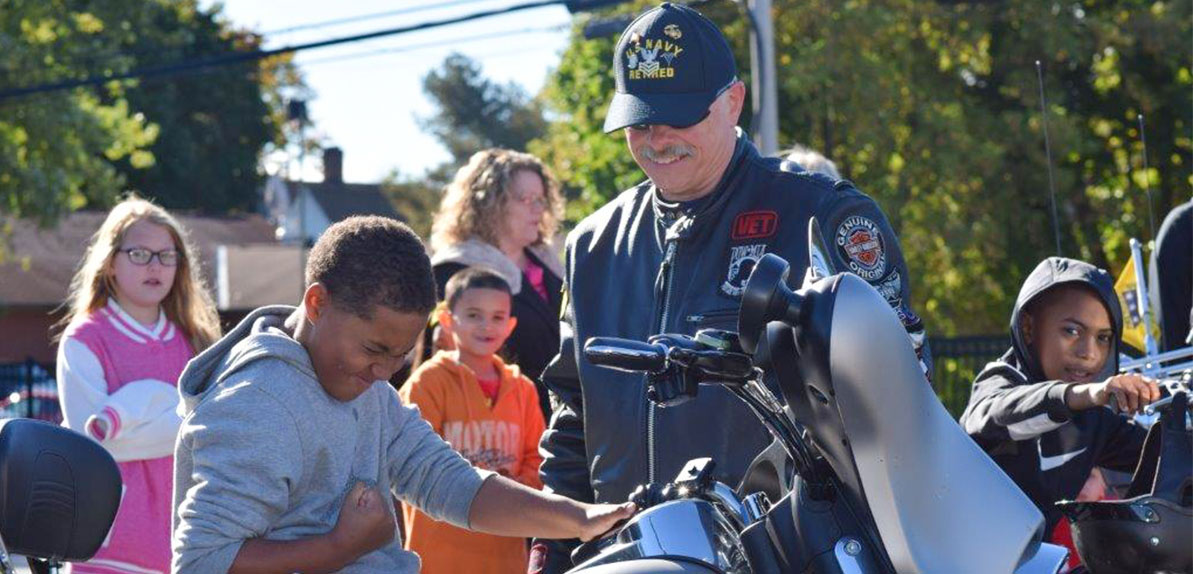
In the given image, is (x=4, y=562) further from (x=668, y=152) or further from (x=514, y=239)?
(x=514, y=239)

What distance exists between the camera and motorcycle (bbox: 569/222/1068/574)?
2016 mm

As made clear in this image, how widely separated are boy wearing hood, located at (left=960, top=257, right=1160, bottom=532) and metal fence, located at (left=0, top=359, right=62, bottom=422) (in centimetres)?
1109

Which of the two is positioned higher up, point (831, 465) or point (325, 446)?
point (831, 465)

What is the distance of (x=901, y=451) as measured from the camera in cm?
202

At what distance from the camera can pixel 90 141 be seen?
2438cm

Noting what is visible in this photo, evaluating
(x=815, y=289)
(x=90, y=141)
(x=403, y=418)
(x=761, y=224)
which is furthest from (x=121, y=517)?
(x=90, y=141)

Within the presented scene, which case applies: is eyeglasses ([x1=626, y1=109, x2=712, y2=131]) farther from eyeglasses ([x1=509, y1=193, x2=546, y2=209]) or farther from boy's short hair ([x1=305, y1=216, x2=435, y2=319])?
eyeglasses ([x1=509, y1=193, x2=546, y2=209])

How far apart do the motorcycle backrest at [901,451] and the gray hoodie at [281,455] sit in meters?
1.27

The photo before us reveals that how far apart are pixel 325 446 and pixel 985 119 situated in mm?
20254

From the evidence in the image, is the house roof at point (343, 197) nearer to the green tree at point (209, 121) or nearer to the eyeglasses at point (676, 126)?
the green tree at point (209, 121)

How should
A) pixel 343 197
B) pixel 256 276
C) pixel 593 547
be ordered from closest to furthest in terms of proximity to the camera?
pixel 593 547
pixel 256 276
pixel 343 197

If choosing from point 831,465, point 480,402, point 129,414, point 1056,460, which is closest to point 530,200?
point 480,402

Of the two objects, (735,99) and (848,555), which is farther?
(735,99)

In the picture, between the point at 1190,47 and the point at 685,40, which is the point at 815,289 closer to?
the point at 685,40
